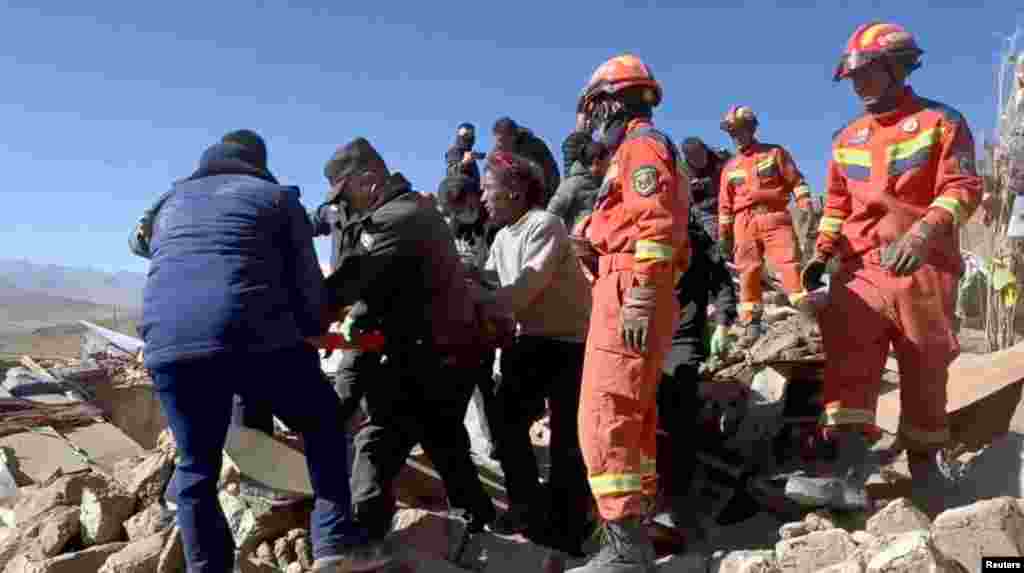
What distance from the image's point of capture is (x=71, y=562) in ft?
11.0

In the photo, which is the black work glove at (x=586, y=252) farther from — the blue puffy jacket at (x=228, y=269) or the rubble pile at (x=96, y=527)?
the rubble pile at (x=96, y=527)

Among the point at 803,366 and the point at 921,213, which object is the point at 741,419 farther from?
the point at 921,213

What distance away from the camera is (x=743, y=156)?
6.73 m

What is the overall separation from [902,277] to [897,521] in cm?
100

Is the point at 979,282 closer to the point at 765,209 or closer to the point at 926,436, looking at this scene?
the point at 765,209

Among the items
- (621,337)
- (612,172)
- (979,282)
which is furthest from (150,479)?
(979,282)

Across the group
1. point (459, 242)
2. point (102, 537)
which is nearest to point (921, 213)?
point (459, 242)

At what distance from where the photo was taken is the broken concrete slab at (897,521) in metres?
2.81

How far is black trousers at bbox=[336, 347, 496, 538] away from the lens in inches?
132

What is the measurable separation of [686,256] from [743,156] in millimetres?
4052

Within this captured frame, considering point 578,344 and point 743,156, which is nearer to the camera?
point 578,344

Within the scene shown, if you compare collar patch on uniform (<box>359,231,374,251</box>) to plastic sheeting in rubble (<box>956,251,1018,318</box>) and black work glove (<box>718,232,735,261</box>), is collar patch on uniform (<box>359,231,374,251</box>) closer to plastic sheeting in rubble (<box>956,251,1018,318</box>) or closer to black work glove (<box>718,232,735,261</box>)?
black work glove (<box>718,232,735,261</box>)

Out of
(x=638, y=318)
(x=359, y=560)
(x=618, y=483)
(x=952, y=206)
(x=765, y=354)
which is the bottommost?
(x=359, y=560)

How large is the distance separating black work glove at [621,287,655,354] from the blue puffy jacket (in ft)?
3.86
